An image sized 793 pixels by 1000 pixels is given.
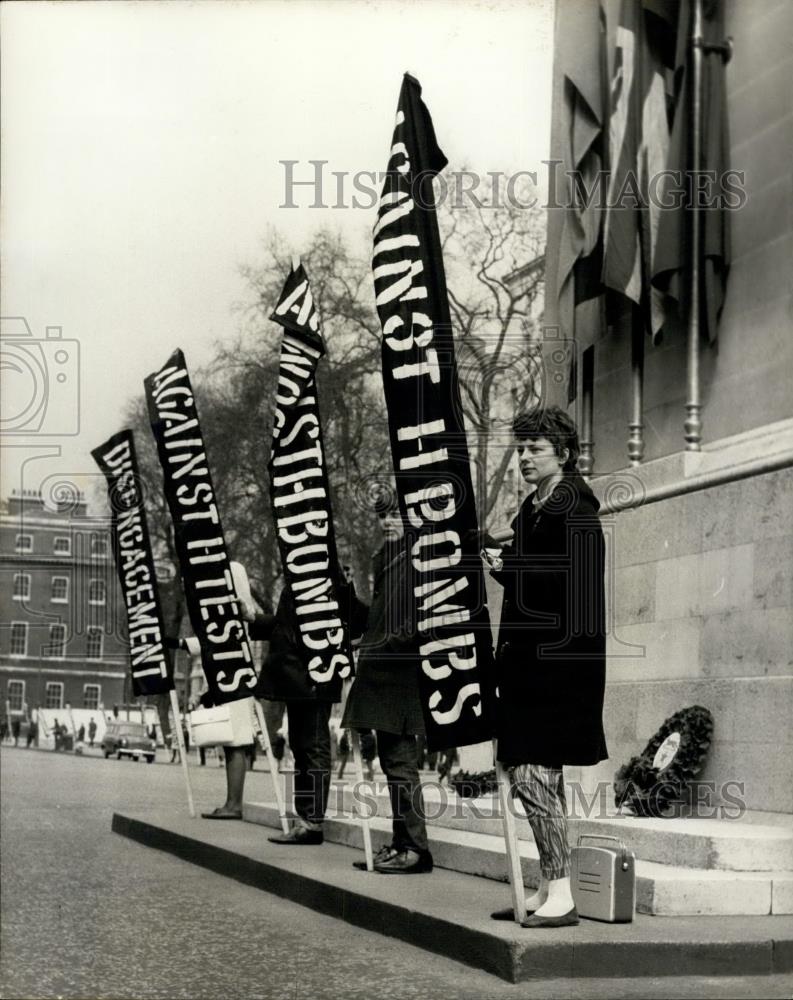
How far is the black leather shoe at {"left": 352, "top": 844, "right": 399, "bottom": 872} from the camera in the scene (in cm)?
841

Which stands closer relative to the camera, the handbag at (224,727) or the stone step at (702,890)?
the stone step at (702,890)

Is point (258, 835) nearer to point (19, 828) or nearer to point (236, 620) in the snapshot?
point (236, 620)

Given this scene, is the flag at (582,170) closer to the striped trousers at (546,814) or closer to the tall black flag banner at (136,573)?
the tall black flag banner at (136,573)

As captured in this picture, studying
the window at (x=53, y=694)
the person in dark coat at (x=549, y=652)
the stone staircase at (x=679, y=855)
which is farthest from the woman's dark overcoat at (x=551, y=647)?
the window at (x=53, y=694)

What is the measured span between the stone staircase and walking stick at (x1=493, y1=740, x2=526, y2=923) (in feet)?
2.09

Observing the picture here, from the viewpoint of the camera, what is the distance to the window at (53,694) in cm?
9506

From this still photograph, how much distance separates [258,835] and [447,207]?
51.1 feet

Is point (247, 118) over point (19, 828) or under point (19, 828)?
over

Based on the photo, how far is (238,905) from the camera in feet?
27.2

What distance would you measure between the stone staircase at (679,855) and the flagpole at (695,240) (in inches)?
129

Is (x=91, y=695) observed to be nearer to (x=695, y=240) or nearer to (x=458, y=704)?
(x=695, y=240)

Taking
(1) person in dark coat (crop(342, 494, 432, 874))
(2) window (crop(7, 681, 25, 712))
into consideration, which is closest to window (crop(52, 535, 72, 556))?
(1) person in dark coat (crop(342, 494, 432, 874))

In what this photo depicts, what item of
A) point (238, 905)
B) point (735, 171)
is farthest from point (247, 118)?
point (238, 905)

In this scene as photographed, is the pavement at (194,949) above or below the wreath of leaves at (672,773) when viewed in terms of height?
below
